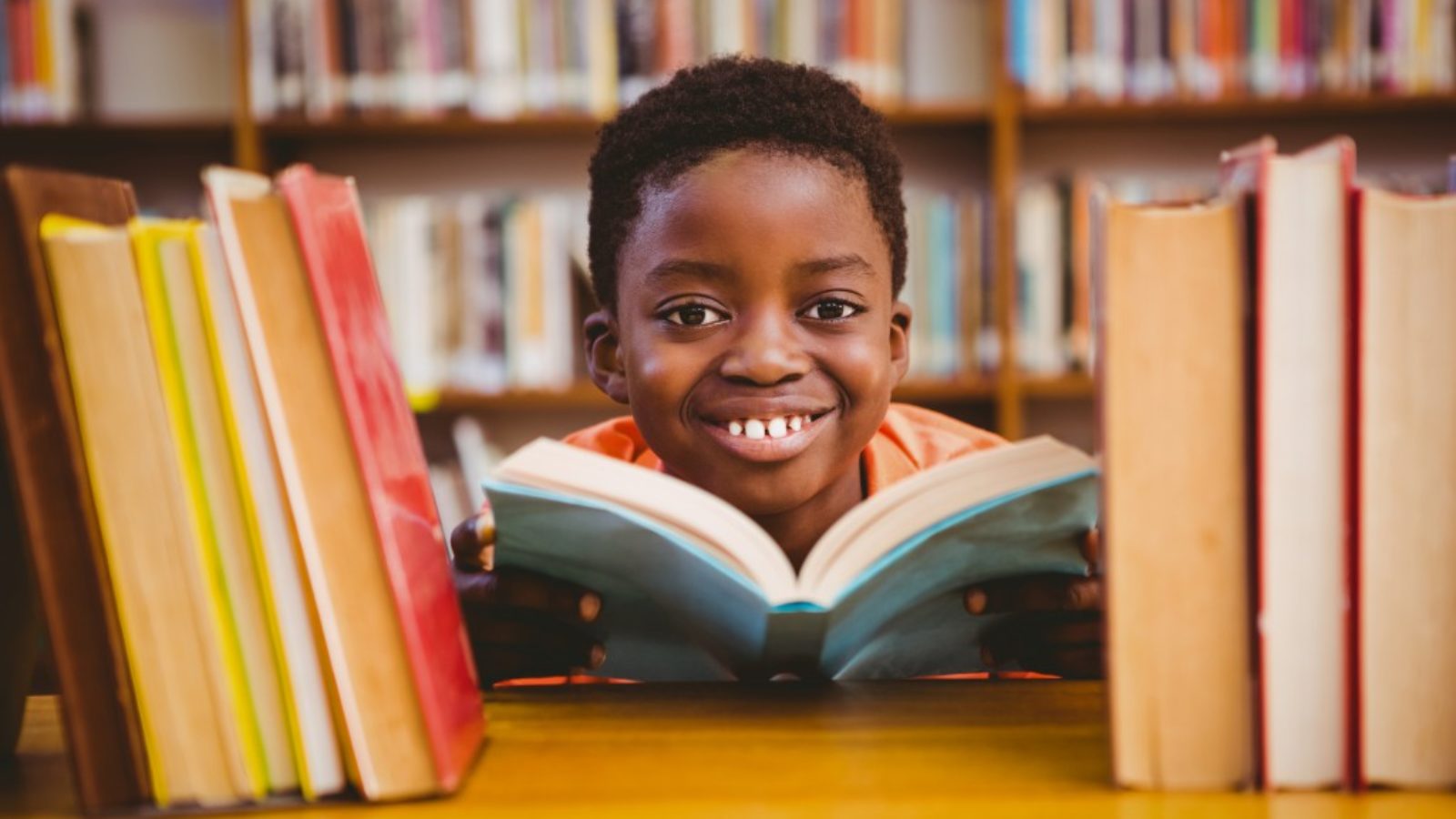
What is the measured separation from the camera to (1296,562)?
44 cm

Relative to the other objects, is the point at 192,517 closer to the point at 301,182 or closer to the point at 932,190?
the point at 301,182

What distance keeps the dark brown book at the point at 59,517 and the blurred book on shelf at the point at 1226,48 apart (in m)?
1.73

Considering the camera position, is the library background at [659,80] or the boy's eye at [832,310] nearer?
the boy's eye at [832,310]

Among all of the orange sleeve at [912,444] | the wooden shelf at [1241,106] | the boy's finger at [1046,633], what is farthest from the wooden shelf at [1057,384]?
the boy's finger at [1046,633]

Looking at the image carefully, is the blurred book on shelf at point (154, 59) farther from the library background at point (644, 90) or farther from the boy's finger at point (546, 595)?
the boy's finger at point (546, 595)

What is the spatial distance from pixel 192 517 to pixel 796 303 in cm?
51

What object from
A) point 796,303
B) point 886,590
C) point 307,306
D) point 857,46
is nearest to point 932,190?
point 857,46

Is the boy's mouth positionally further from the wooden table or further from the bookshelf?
the bookshelf

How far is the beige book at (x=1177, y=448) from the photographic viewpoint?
441 mm

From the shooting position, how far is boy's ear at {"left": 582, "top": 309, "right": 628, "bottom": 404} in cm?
101

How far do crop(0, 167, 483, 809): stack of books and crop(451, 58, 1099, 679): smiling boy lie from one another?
1.11 feet

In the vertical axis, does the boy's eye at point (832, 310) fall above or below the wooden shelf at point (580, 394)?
above

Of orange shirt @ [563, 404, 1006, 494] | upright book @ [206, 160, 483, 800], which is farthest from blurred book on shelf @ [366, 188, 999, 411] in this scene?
upright book @ [206, 160, 483, 800]

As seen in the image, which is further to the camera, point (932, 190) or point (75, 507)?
point (932, 190)
